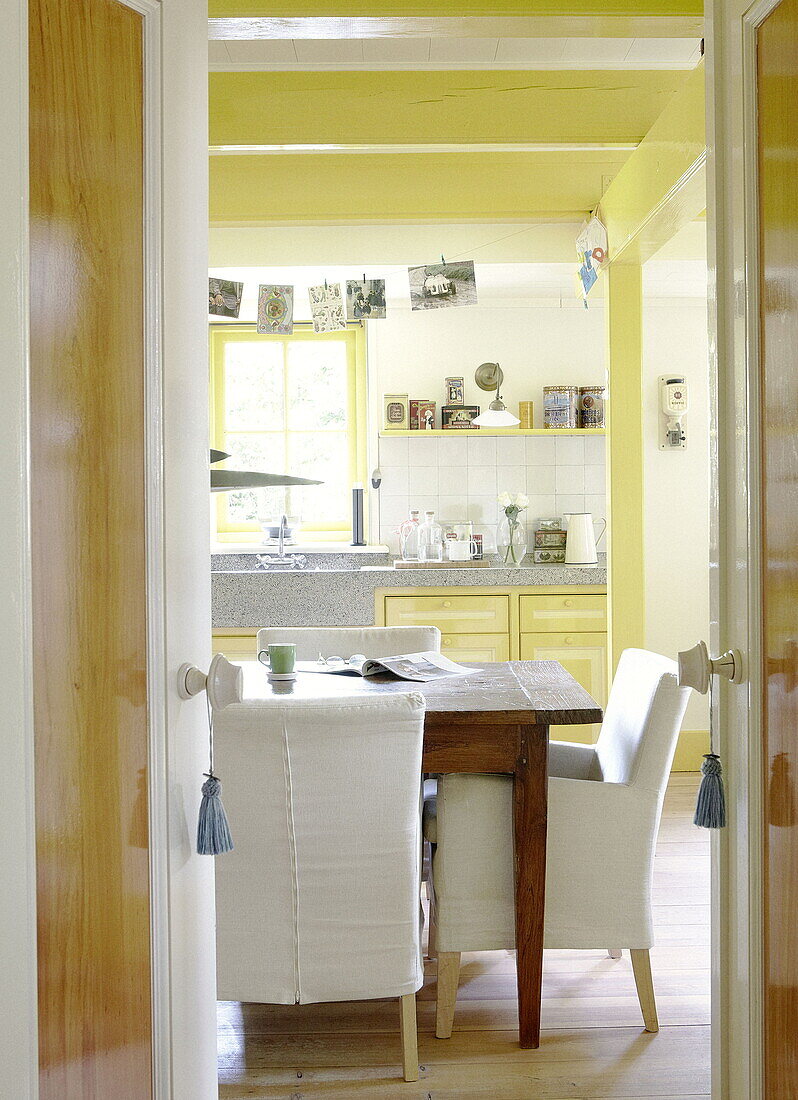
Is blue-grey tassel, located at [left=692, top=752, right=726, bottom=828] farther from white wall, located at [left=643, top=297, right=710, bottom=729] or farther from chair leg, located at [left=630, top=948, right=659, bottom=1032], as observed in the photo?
white wall, located at [left=643, top=297, right=710, bottom=729]

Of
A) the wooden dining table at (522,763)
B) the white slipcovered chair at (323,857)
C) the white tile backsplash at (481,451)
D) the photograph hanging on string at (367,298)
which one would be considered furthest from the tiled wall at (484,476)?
the white slipcovered chair at (323,857)

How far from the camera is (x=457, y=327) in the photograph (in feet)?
18.3

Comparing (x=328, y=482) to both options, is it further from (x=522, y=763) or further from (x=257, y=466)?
(x=522, y=763)

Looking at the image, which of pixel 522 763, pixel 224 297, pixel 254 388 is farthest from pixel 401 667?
pixel 254 388

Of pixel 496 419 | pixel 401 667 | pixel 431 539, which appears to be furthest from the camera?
pixel 431 539

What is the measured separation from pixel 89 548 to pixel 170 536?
17 centimetres

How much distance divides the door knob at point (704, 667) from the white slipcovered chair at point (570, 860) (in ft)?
3.26

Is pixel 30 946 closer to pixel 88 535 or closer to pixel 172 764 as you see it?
pixel 172 764

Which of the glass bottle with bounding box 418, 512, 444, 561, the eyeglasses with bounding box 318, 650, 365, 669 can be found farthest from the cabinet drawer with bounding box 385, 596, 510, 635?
the eyeglasses with bounding box 318, 650, 365, 669

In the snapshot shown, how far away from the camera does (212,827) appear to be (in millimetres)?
1403

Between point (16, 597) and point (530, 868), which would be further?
point (530, 868)

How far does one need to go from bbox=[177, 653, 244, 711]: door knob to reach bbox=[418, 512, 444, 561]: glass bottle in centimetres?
404

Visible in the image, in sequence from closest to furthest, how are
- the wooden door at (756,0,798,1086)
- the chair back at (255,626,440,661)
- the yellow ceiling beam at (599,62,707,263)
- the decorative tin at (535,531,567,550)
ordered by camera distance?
the wooden door at (756,0,798,1086) → the yellow ceiling beam at (599,62,707,263) → the chair back at (255,626,440,661) → the decorative tin at (535,531,567,550)

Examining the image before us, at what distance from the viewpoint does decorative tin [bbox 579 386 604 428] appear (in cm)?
552
